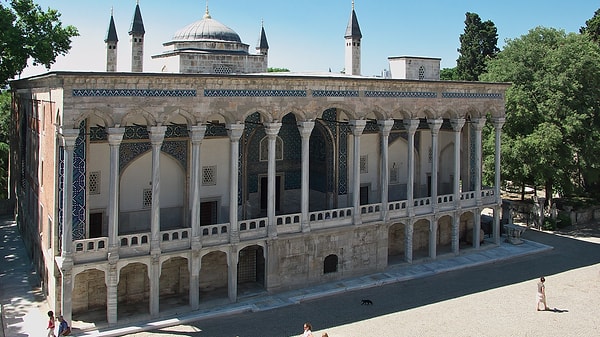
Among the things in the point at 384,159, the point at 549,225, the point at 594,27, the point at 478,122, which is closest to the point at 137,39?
the point at 384,159

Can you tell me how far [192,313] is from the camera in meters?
19.3

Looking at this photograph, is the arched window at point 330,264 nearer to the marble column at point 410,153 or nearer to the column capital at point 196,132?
the marble column at point 410,153

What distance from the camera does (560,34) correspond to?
34.2m

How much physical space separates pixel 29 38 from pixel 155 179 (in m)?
16.1

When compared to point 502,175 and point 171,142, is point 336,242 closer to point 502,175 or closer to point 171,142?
point 171,142

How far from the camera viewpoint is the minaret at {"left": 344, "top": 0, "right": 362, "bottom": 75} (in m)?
29.1

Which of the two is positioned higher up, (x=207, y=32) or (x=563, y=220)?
(x=207, y=32)

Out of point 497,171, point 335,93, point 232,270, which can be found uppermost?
point 335,93

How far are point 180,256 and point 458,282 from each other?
1092cm

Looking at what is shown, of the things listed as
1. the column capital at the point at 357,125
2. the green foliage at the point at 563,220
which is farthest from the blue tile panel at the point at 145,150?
the green foliage at the point at 563,220

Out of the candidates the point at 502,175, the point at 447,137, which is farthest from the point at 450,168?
the point at 502,175

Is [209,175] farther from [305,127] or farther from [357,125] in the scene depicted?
[357,125]

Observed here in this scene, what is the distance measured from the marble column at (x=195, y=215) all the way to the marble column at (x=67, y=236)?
371 centimetres

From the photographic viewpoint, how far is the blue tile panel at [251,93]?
19.4m
